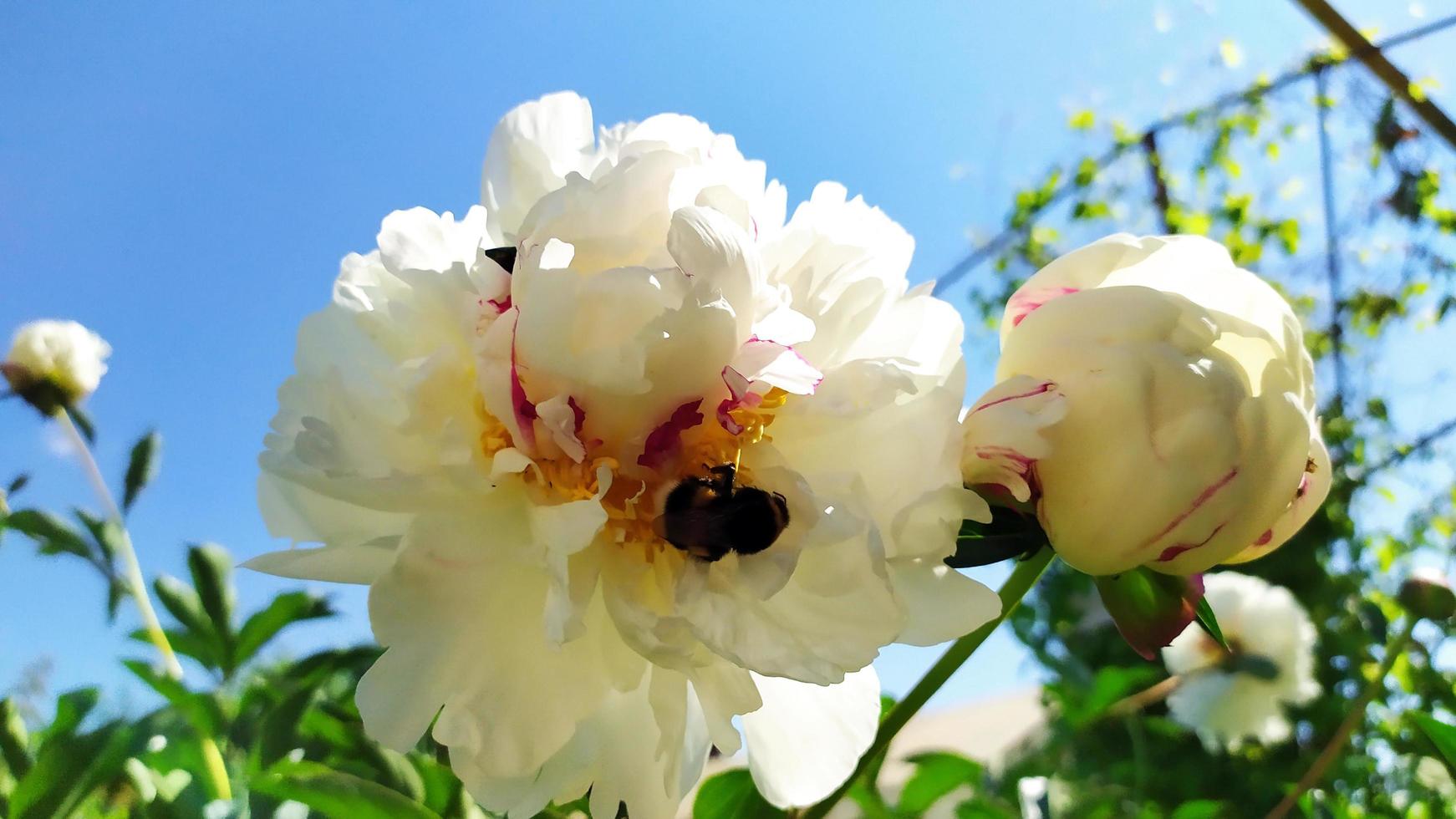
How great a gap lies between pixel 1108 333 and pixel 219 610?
1.33 ft

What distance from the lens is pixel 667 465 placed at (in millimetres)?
266

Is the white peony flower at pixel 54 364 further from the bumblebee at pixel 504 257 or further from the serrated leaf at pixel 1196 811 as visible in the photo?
the serrated leaf at pixel 1196 811

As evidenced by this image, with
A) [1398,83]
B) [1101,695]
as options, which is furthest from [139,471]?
[1398,83]

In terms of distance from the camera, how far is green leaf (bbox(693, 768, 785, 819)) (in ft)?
1.18

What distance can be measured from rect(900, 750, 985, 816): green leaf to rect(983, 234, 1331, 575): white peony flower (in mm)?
264

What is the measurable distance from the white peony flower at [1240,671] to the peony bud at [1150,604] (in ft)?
2.29

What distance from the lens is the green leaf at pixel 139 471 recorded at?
0.50 metres

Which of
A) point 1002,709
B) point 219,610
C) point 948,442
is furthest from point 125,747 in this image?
point 1002,709

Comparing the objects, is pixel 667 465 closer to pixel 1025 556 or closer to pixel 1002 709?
pixel 1025 556

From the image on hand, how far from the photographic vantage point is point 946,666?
1.04ft

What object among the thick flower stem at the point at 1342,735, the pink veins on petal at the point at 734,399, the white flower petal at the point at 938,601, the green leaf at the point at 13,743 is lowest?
the thick flower stem at the point at 1342,735

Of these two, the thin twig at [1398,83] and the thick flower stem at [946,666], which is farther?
the thin twig at [1398,83]

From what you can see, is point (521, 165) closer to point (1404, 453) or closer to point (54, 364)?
point (54, 364)

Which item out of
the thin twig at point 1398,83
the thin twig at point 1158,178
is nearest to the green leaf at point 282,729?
the thin twig at point 1398,83
